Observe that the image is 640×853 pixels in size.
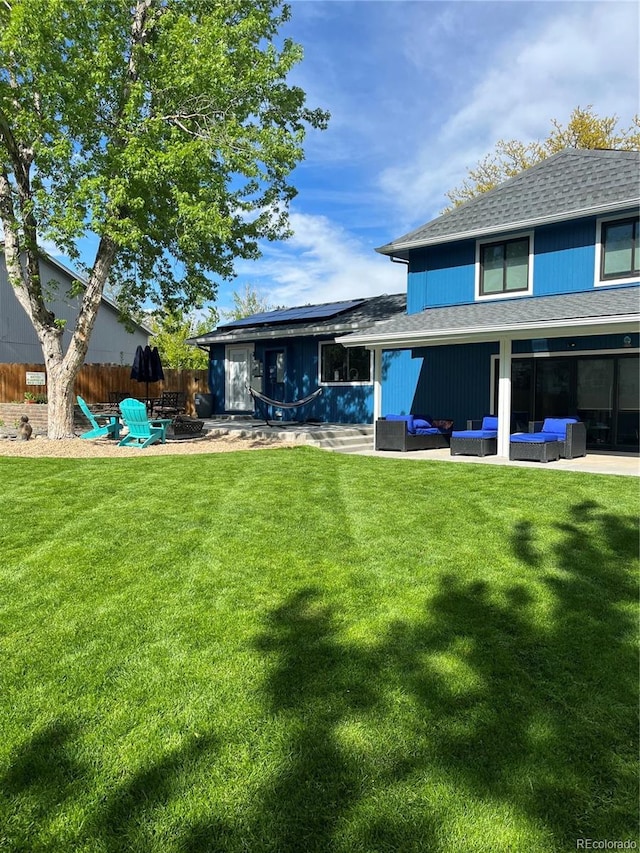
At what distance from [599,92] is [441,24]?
16268 mm

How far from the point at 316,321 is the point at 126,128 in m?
7.18

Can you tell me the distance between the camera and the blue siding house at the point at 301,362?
15672 mm

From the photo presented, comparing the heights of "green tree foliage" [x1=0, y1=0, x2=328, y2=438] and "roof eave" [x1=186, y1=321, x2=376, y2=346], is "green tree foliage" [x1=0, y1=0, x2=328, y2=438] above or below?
above

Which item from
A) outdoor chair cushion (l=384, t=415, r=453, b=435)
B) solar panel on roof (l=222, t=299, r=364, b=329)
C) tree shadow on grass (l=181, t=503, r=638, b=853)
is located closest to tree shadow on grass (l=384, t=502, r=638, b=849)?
tree shadow on grass (l=181, t=503, r=638, b=853)

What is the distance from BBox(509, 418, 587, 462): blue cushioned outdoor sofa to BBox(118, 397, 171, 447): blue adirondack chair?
6.86m

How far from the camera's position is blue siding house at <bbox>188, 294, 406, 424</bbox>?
15672 mm

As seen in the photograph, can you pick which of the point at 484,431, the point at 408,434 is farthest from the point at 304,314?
the point at 484,431

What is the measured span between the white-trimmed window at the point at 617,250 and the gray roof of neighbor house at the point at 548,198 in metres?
0.41

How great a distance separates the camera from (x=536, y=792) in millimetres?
2082

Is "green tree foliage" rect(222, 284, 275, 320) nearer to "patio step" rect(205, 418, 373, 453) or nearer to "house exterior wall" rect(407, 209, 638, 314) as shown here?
"house exterior wall" rect(407, 209, 638, 314)

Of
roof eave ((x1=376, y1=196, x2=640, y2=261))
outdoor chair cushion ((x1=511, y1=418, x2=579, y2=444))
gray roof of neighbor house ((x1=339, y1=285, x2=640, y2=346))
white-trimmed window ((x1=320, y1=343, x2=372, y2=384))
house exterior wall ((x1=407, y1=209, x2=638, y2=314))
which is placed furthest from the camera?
white-trimmed window ((x1=320, y1=343, x2=372, y2=384))

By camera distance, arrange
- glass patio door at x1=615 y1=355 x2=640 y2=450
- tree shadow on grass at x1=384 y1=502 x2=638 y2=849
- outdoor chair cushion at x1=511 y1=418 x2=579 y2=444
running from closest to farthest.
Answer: tree shadow on grass at x1=384 y1=502 x2=638 y2=849 → outdoor chair cushion at x1=511 y1=418 x2=579 y2=444 → glass patio door at x1=615 y1=355 x2=640 y2=450

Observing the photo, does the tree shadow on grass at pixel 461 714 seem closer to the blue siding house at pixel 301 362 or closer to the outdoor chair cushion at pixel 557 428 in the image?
the outdoor chair cushion at pixel 557 428

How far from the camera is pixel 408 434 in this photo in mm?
11562
